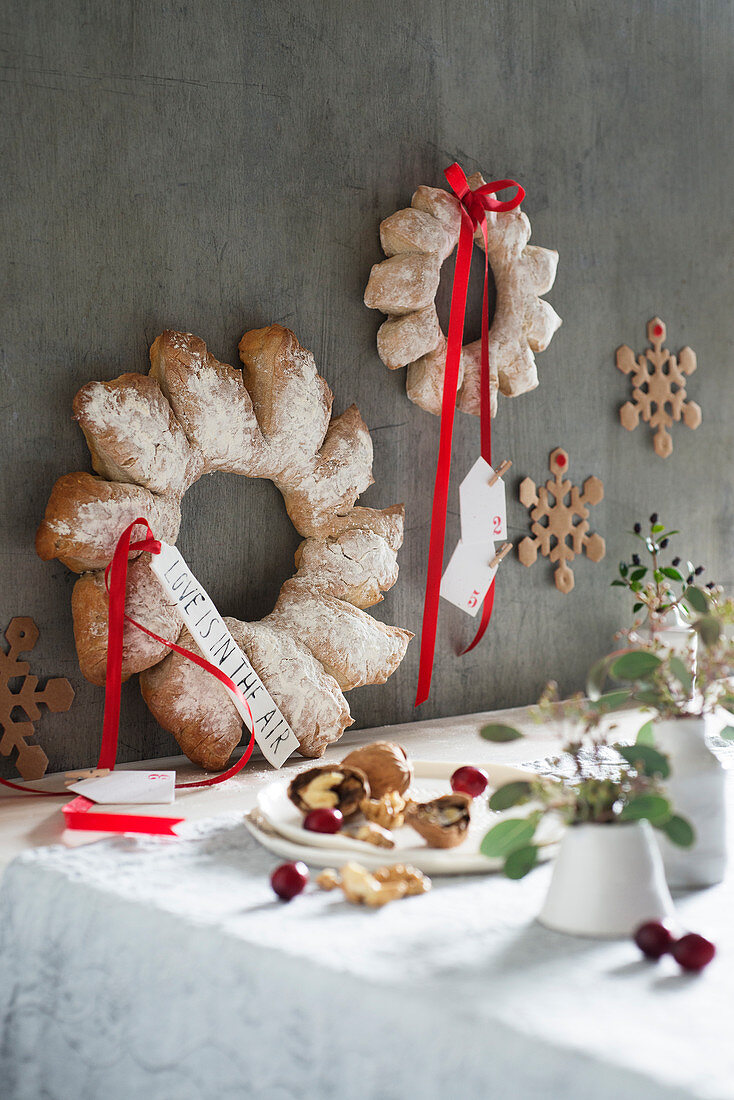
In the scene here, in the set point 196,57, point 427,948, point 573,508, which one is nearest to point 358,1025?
point 427,948

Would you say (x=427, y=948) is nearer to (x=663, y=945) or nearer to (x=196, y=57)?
(x=663, y=945)

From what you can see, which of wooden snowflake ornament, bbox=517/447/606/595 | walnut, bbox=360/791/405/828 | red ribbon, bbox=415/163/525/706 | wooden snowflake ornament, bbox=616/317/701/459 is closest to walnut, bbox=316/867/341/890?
walnut, bbox=360/791/405/828

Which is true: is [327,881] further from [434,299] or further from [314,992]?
[434,299]

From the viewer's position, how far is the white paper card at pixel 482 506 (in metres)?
1.62

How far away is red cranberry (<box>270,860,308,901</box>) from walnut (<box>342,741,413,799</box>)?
0.61 feet

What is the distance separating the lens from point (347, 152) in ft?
4.88

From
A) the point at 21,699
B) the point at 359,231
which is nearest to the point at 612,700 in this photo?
the point at 21,699

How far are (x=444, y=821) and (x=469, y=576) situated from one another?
2.92 ft

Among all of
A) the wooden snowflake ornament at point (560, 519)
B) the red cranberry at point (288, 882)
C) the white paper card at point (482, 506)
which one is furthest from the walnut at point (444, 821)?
the wooden snowflake ornament at point (560, 519)

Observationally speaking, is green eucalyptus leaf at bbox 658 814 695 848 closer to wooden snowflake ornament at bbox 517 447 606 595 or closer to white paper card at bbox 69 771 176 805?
white paper card at bbox 69 771 176 805

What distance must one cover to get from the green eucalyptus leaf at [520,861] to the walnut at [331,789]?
0.20 metres

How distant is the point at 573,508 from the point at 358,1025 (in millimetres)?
1403

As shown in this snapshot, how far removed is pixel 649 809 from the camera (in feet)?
1.92

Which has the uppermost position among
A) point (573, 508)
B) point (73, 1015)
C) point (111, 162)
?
point (111, 162)
